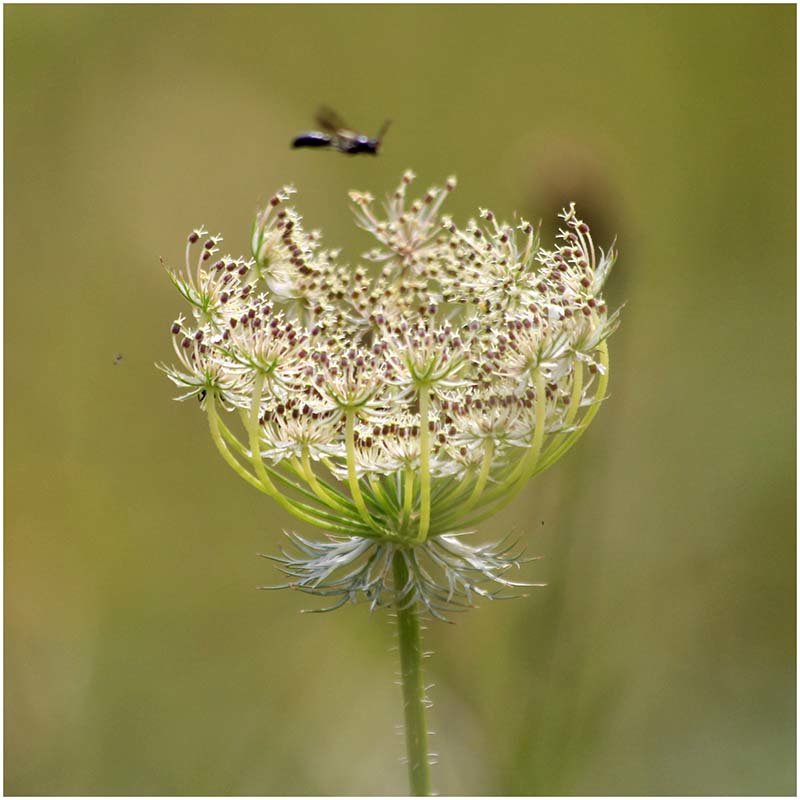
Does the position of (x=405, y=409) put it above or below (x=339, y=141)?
below

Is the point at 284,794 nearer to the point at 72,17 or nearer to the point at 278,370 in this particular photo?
the point at 278,370

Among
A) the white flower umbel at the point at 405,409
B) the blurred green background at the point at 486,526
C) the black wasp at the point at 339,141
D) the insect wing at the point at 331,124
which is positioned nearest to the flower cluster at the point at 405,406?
the white flower umbel at the point at 405,409

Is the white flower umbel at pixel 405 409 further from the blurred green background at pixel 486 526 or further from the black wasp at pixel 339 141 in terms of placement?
the blurred green background at pixel 486 526

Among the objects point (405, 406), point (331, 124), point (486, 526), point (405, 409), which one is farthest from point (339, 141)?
point (486, 526)

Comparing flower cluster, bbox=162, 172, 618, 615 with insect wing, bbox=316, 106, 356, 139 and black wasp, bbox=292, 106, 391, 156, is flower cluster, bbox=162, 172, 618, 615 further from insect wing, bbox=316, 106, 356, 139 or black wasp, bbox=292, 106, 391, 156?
insect wing, bbox=316, 106, 356, 139

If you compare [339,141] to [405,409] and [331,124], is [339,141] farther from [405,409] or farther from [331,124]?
[405,409]

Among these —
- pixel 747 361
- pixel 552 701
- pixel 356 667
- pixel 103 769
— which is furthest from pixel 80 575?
→ pixel 747 361
